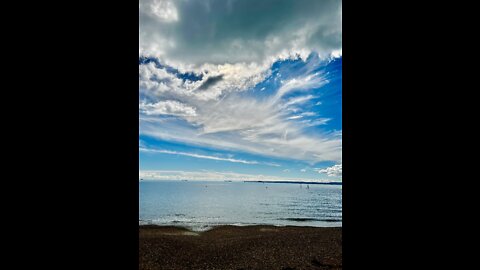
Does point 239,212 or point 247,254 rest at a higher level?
point 247,254

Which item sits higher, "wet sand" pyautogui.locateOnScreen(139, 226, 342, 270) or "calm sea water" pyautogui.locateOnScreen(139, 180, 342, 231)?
"wet sand" pyautogui.locateOnScreen(139, 226, 342, 270)

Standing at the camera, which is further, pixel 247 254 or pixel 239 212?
pixel 239 212

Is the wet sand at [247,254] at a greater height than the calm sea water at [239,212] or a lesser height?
greater

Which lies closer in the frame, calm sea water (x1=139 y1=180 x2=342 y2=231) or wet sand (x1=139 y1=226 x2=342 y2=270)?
wet sand (x1=139 y1=226 x2=342 y2=270)

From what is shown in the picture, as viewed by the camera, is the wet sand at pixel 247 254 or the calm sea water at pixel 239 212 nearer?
the wet sand at pixel 247 254
